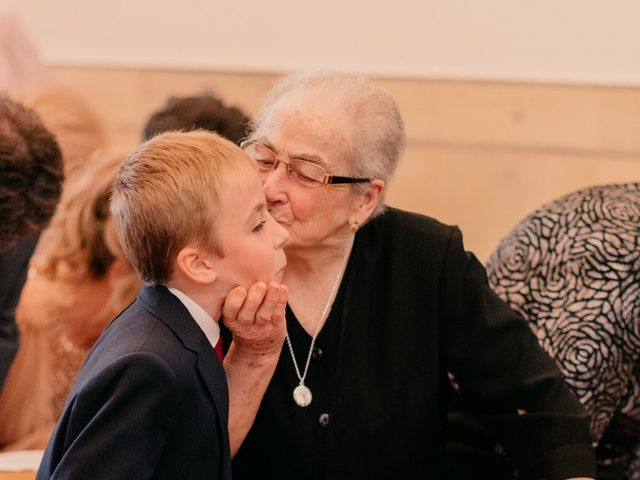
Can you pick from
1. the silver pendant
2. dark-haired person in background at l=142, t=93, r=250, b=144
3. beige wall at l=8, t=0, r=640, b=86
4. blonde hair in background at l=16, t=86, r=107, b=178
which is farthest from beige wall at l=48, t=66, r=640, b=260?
the silver pendant

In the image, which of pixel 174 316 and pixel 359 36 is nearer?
pixel 174 316

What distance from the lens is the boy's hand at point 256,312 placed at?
196 cm

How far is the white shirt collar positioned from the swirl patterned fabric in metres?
1.03

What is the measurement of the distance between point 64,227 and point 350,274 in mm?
891

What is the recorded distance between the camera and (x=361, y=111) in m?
2.35

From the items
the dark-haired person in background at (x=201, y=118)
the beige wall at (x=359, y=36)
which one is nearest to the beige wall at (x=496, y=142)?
the beige wall at (x=359, y=36)

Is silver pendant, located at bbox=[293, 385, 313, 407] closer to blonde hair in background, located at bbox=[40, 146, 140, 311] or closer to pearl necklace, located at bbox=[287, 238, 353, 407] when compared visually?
pearl necklace, located at bbox=[287, 238, 353, 407]

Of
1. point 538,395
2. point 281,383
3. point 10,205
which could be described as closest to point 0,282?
point 10,205

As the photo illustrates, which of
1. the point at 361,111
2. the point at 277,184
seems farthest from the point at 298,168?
the point at 361,111

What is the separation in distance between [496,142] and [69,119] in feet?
6.21

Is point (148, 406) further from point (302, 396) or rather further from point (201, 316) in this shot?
point (302, 396)

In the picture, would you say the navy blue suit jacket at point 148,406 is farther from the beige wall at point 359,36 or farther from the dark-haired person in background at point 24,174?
the beige wall at point 359,36

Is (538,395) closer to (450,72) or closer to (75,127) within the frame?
(75,127)

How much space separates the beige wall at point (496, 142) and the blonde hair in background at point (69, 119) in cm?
64
